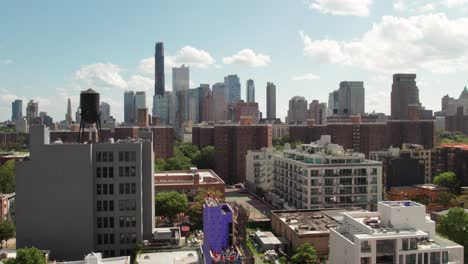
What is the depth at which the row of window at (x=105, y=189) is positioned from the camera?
5609cm

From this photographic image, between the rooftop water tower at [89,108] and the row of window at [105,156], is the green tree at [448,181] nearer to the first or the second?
the row of window at [105,156]

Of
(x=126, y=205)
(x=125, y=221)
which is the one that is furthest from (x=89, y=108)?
(x=125, y=221)

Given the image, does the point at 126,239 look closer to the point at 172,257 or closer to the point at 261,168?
the point at 172,257

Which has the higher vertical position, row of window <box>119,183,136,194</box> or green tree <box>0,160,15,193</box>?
row of window <box>119,183,136,194</box>

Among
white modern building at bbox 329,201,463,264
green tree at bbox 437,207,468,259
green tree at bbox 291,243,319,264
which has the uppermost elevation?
white modern building at bbox 329,201,463,264

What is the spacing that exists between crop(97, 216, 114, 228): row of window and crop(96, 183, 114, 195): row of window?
3.05 m

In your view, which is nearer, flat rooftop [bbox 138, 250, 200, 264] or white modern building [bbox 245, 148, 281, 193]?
flat rooftop [bbox 138, 250, 200, 264]

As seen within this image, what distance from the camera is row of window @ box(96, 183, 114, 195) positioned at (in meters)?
56.1

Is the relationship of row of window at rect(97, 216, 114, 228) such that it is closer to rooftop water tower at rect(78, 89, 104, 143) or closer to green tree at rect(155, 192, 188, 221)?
rooftop water tower at rect(78, 89, 104, 143)

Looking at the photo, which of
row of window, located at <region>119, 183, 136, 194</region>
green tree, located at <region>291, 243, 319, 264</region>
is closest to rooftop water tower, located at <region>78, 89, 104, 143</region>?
row of window, located at <region>119, 183, 136, 194</region>

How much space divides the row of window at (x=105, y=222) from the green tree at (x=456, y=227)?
41.5m

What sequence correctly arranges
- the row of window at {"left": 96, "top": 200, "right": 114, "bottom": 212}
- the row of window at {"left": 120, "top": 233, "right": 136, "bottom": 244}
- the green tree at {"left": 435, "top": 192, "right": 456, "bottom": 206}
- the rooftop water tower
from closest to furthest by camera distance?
the row of window at {"left": 96, "top": 200, "right": 114, "bottom": 212} < the row of window at {"left": 120, "top": 233, "right": 136, "bottom": 244} < the rooftop water tower < the green tree at {"left": 435, "top": 192, "right": 456, "bottom": 206}

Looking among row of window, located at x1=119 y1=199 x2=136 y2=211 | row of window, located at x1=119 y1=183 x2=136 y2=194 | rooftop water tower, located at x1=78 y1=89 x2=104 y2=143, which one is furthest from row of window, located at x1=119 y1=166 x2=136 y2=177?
rooftop water tower, located at x1=78 y1=89 x2=104 y2=143

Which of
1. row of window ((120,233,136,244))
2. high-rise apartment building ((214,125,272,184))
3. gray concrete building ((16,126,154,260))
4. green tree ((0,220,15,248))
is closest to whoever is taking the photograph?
gray concrete building ((16,126,154,260))
